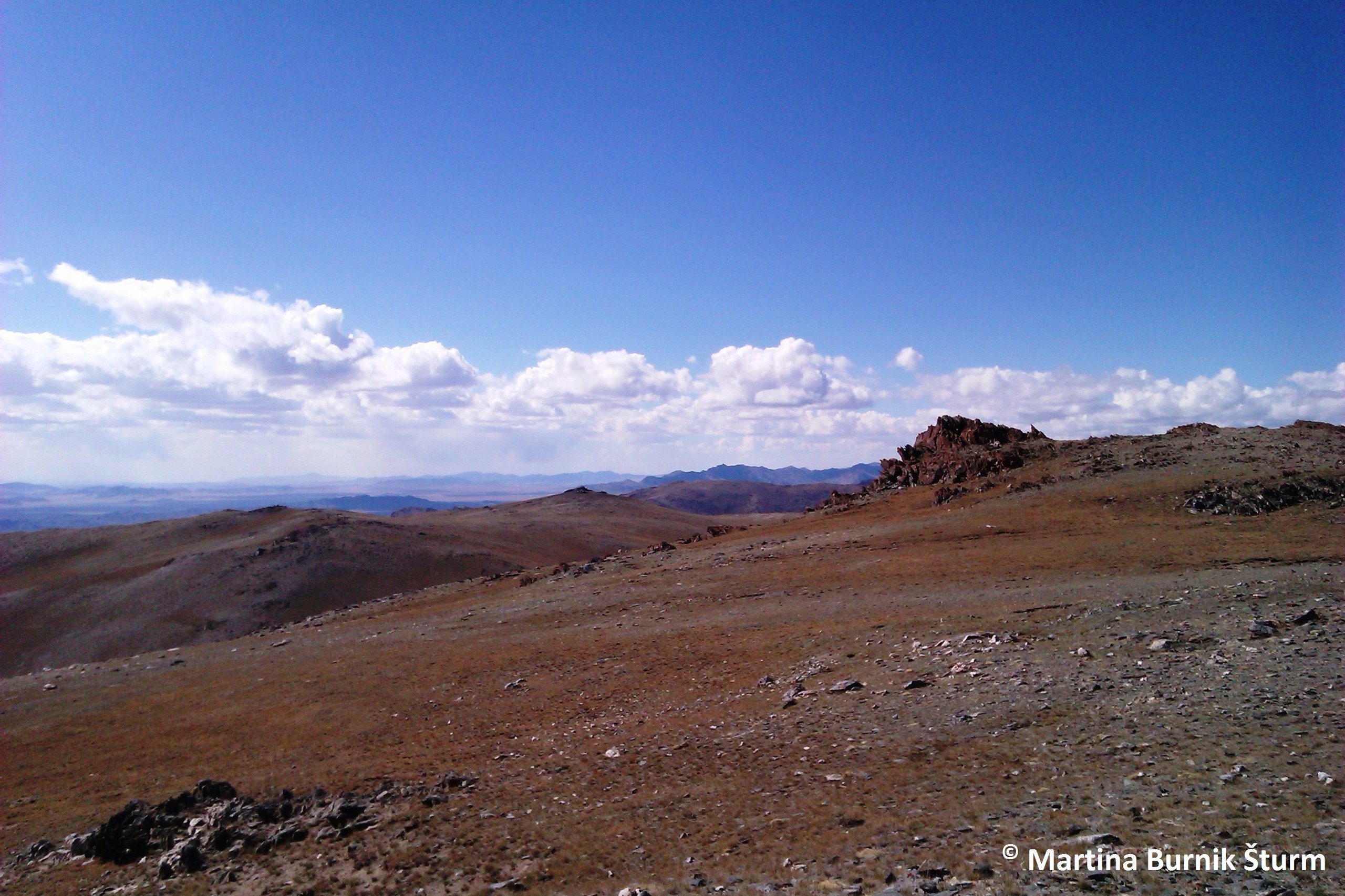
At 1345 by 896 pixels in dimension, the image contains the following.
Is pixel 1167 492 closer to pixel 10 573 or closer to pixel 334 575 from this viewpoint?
pixel 334 575

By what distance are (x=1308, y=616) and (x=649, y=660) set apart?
48.9 feet

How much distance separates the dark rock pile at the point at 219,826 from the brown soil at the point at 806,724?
10.1 inches

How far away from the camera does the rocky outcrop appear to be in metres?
40.5

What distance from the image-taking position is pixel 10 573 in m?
61.8

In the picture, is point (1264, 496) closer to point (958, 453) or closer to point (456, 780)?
point (958, 453)

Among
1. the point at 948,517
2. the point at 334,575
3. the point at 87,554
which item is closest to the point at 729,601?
the point at 948,517

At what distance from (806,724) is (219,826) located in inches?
423

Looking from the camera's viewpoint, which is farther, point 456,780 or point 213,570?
point 213,570

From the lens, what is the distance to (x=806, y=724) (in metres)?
13.3

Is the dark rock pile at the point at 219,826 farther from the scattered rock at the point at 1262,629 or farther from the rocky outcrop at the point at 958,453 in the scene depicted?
the rocky outcrop at the point at 958,453

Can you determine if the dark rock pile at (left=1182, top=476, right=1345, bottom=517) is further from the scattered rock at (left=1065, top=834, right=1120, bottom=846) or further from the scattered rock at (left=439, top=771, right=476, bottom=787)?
the scattered rock at (left=439, top=771, right=476, bottom=787)

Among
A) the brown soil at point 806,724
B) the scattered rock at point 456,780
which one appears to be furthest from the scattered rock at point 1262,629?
the scattered rock at point 456,780

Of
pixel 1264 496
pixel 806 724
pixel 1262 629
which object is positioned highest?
pixel 1264 496

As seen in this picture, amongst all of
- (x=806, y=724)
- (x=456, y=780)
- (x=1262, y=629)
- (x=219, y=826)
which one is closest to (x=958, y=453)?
(x=1262, y=629)
